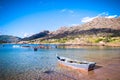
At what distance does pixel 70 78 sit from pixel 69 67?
39.2 feet

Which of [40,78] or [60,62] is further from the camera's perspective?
[60,62]

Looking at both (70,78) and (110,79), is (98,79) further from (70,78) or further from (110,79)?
(70,78)

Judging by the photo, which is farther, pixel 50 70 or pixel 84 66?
pixel 50 70

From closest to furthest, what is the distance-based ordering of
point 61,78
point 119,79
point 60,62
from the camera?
point 119,79 < point 61,78 < point 60,62

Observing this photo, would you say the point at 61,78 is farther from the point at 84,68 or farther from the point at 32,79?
the point at 84,68

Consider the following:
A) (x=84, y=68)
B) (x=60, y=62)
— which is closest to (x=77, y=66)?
(x=84, y=68)

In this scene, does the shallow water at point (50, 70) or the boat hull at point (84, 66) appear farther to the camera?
the boat hull at point (84, 66)

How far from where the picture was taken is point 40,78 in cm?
2972

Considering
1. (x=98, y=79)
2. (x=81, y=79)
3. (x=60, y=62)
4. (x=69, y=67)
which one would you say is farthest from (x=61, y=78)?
(x=60, y=62)

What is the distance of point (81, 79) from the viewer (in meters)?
28.5

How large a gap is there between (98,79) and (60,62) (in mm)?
19413

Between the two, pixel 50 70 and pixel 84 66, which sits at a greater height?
pixel 84 66

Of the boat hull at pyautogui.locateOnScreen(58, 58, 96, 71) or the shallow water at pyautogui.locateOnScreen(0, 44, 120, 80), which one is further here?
the boat hull at pyautogui.locateOnScreen(58, 58, 96, 71)

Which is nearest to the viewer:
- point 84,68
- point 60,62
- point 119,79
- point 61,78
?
point 119,79
